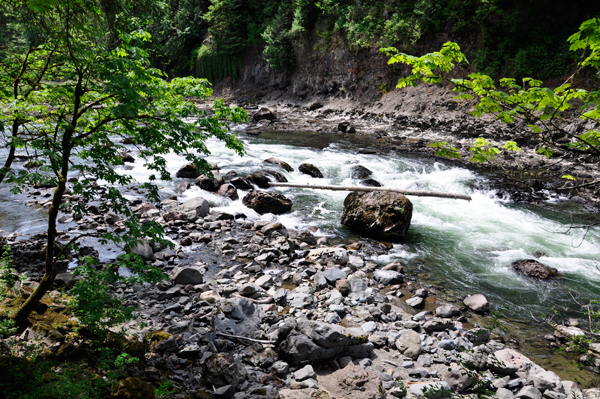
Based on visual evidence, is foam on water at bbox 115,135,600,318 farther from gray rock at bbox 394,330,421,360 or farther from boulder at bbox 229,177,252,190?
gray rock at bbox 394,330,421,360

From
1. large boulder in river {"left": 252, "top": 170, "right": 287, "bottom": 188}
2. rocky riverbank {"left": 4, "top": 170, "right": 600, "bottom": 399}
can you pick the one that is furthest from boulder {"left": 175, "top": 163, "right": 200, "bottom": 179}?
rocky riverbank {"left": 4, "top": 170, "right": 600, "bottom": 399}

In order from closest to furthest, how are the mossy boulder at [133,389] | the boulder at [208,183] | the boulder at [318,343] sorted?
the mossy boulder at [133,389] < the boulder at [318,343] < the boulder at [208,183]

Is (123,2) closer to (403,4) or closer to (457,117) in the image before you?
(457,117)

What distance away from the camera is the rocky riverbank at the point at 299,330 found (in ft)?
12.5

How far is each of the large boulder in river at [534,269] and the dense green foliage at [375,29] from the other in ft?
26.9

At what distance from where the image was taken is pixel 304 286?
20.2 feet

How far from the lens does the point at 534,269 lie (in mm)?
7016

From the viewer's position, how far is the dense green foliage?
18.8 metres

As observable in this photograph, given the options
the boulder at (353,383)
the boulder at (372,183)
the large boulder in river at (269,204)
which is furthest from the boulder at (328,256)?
the boulder at (372,183)

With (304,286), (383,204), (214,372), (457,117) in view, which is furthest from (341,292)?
(457,117)

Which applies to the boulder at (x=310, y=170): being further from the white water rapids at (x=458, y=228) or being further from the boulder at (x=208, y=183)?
the boulder at (x=208, y=183)

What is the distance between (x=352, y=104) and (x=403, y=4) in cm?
802

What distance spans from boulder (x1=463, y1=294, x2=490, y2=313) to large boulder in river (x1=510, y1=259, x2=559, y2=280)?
6.03ft

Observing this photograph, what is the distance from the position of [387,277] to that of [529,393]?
3.03 metres
